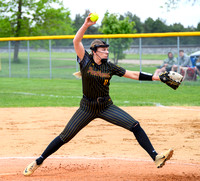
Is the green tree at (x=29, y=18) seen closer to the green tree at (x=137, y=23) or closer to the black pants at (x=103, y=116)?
the green tree at (x=137, y=23)

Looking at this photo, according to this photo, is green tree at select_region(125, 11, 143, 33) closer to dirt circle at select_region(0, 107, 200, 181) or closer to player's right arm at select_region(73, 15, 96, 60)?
dirt circle at select_region(0, 107, 200, 181)

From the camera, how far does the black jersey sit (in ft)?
17.2

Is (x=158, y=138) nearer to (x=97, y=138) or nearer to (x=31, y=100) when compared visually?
(x=97, y=138)

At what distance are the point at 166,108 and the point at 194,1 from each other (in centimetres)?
1020

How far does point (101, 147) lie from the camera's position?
753 cm

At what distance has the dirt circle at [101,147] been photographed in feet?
18.7

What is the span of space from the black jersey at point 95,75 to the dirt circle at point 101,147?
119cm

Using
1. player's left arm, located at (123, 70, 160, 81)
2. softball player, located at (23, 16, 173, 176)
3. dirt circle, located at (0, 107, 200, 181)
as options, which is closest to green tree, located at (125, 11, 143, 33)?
dirt circle, located at (0, 107, 200, 181)

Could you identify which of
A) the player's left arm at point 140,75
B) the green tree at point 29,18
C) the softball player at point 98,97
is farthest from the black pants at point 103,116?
the green tree at point 29,18

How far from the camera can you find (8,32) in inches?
1522

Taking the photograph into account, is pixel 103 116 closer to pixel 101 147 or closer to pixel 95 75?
pixel 95 75

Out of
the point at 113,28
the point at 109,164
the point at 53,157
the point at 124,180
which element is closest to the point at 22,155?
the point at 53,157

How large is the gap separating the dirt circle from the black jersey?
119 centimetres

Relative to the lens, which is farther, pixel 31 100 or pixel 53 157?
pixel 31 100
